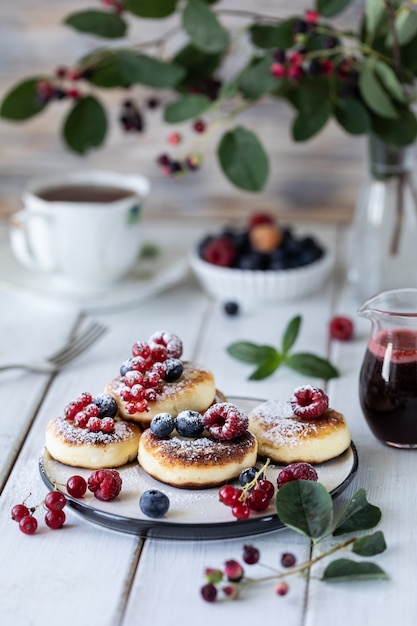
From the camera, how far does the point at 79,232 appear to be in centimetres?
174

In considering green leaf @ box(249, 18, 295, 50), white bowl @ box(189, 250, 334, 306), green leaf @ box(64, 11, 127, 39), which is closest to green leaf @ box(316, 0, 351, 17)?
green leaf @ box(249, 18, 295, 50)

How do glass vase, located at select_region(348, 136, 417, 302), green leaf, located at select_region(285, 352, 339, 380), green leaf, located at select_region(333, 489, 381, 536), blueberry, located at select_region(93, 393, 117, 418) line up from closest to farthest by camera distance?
green leaf, located at select_region(333, 489, 381, 536) < blueberry, located at select_region(93, 393, 117, 418) < green leaf, located at select_region(285, 352, 339, 380) < glass vase, located at select_region(348, 136, 417, 302)

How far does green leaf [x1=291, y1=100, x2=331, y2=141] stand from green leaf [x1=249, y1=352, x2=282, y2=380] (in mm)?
371

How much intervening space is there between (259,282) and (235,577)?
848 mm

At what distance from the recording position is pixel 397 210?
5.62 feet

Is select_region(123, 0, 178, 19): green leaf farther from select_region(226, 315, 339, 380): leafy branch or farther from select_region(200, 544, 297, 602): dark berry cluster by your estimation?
select_region(200, 544, 297, 602): dark berry cluster

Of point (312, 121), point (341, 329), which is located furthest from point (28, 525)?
point (312, 121)

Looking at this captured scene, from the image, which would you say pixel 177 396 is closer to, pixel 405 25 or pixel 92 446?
pixel 92 446

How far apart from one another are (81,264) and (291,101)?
479 mm

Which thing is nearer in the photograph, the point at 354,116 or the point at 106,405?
the point at 106,405

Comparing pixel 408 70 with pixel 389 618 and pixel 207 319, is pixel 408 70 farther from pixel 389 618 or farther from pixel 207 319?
pixel 389 618

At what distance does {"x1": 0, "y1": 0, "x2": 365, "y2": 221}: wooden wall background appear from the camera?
2.13 metres

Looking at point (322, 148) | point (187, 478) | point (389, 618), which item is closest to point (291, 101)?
point (322, 148)

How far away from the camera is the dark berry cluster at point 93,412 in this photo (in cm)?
113
